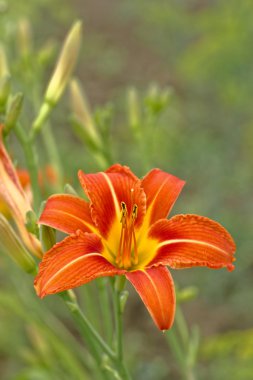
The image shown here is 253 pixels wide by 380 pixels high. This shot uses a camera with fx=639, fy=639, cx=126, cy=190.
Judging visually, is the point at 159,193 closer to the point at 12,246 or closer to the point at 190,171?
the point at 12,246

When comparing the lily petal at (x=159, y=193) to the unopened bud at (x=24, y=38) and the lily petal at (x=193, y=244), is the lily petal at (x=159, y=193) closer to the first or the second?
the lily petal at (x=193, y=244)

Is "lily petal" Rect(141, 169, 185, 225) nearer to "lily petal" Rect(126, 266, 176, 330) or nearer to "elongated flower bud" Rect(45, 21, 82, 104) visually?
"lily petal" Rect(126, 266, 176, 330)

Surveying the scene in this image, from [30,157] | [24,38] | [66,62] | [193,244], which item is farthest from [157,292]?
[24,38]

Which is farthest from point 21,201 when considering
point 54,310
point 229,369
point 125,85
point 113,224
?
point 125,85

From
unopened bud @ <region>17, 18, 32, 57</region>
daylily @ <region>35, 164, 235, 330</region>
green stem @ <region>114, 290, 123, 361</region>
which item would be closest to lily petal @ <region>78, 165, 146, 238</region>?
daylily @ <region>35, 164, 235, 330</region>

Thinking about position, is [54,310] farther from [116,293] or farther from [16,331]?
[116,293]
